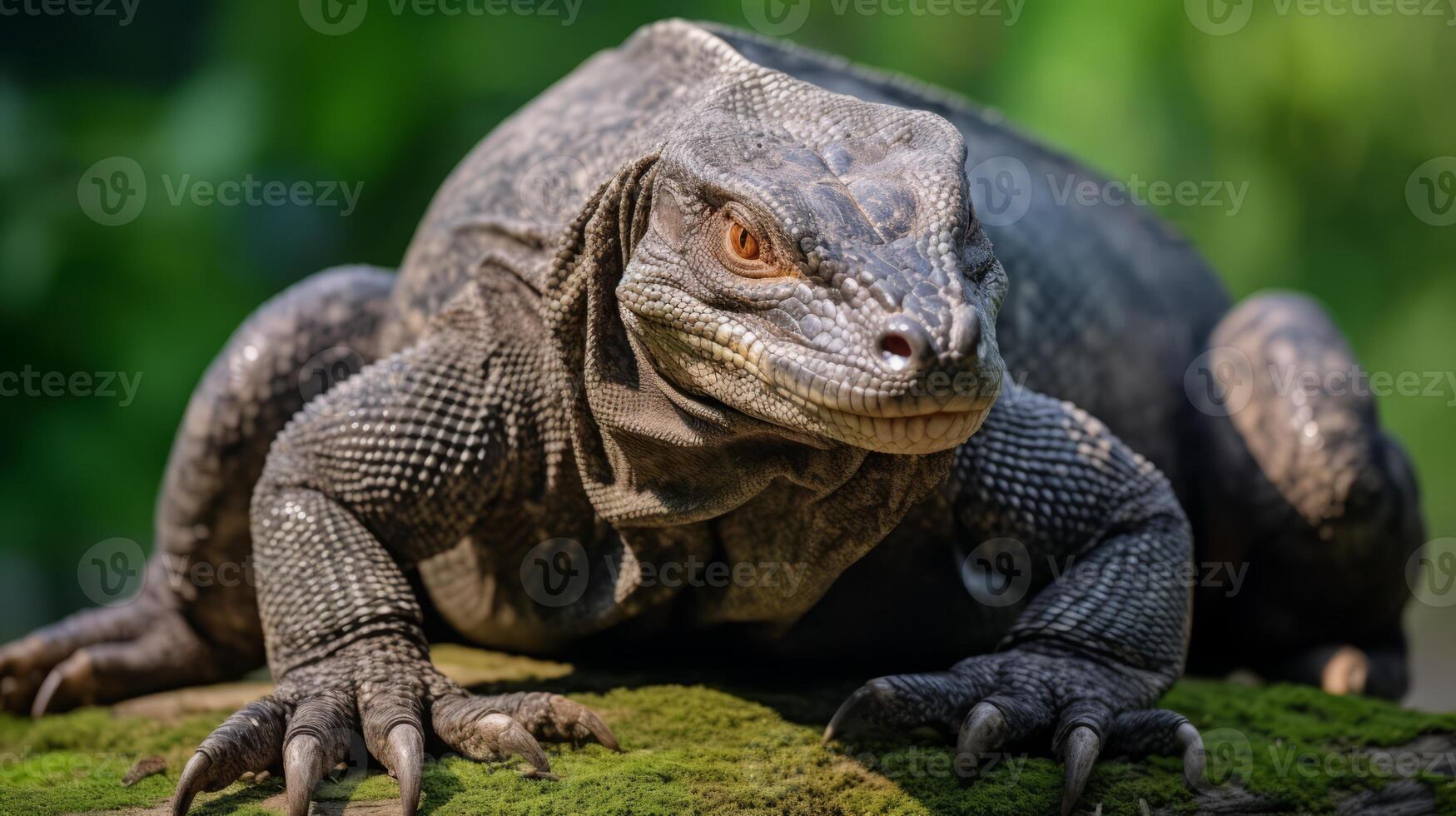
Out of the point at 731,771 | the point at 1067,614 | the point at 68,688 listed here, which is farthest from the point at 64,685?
the point at 1067,614

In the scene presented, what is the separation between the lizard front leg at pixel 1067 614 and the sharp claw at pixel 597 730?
815 mm

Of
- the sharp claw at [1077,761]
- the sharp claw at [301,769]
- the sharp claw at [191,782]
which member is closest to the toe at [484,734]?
the sharp claw at [301,769]

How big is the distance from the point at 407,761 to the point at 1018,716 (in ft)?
7.31

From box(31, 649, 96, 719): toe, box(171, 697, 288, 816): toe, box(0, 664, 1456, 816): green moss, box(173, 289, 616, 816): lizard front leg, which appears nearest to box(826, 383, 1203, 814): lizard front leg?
box(0, 664, 1456, 816): green moss

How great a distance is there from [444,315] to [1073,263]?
3767mm

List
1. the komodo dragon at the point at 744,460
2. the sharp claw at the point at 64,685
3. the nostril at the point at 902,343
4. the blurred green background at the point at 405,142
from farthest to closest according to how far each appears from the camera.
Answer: the blurred green background at the point at 405,142 → the sharp claw at the point at 64,685 → the komodo dragon at the point at 744,460 → the nostril at the point at 902,343

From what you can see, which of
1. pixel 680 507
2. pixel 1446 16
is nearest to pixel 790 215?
pixel 680 507

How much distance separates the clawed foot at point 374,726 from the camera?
4234 millimetres

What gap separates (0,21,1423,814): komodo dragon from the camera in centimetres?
414

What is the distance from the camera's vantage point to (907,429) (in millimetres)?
3719

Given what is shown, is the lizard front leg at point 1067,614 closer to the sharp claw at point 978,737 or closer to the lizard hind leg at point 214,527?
the sharp claw at point 978,737

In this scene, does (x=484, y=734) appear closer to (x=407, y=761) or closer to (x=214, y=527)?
(x=407, y=761)

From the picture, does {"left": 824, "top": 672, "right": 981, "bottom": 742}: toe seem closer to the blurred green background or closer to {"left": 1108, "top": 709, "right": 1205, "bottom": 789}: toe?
{"left": 1108, "top": 709, "right": 1205, "bottom": 789}: toe

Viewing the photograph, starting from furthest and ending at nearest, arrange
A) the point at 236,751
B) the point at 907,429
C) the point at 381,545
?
the point at 381,545
the point at 236,751
the point at 907,429
